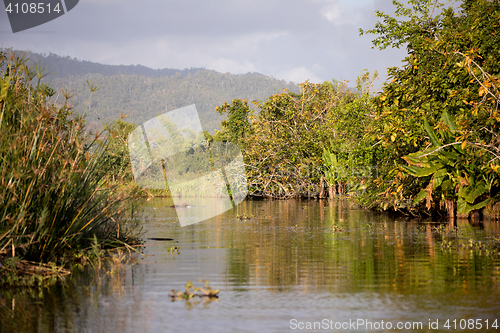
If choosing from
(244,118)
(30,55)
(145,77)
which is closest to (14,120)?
(30,55)

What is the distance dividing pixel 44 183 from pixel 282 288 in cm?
399

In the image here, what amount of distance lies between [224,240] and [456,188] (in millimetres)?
8363

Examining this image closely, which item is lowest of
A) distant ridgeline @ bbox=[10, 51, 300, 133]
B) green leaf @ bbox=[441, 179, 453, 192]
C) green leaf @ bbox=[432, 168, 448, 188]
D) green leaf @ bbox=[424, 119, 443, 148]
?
green leaf @ bbox=[441, 179, 453, 192]

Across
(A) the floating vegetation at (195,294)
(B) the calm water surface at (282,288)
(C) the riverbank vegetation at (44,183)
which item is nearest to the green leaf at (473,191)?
(B) the calm water surface at (282,288)

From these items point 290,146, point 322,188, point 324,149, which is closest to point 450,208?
point 324,149

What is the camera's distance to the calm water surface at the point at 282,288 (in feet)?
19.3

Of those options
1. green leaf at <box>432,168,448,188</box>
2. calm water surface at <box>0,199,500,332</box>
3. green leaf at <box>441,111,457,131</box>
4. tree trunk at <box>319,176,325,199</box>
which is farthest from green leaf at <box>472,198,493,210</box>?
tree trunk at <box>319,176,325,199</box>

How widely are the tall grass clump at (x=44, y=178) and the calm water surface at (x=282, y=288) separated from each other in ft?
3.06

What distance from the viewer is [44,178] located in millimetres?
8305

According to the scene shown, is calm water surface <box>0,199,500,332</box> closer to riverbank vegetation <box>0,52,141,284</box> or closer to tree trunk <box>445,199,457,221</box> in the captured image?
riverbank vegetation <box>0,52,141,284</box>

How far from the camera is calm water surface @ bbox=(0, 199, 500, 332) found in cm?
589

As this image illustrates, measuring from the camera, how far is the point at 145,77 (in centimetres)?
18600

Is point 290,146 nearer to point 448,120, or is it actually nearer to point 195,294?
point 448,120

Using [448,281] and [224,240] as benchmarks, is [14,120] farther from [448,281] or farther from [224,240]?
[448,281]
